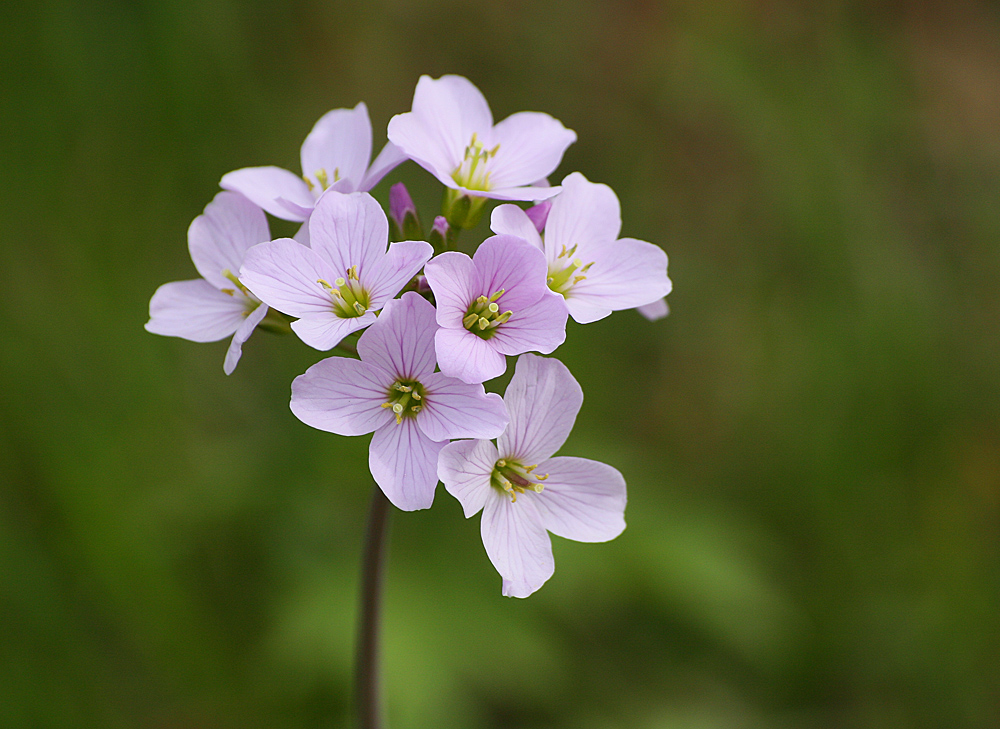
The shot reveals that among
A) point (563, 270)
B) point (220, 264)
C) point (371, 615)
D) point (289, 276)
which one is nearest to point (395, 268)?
point (289, 276)

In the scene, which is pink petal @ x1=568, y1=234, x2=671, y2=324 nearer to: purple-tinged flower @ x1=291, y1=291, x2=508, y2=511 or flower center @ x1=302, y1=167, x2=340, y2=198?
purple-tinged flower @ x1=291, y1=291, x2=508, y2=511

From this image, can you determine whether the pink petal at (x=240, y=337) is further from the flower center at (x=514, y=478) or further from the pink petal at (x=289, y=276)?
the flower center at (x=514, y=478)

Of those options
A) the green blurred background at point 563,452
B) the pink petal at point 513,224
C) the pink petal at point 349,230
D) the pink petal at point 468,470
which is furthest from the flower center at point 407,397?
the green blurred background at point 563,452

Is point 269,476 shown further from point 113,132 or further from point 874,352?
point 874,352

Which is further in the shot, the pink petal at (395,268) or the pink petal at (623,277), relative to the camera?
the pink petal at (623,277)

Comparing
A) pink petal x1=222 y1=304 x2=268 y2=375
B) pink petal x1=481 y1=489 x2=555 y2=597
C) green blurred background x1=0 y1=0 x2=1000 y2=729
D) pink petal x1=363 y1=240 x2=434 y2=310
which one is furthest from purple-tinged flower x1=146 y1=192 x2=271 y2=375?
green blurred background x1=0 y1=0 x2=1000 y2=729

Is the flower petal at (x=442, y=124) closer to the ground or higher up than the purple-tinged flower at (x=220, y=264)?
higher up

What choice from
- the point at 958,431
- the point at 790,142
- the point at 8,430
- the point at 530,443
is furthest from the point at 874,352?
the point at 8,430

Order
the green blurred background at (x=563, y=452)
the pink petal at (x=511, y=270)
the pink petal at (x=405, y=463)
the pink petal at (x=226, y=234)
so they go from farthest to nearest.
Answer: the green blurred background at (x=563, y=452), the pink petal at (x=226, y=234), the pink petal at (x=511, y=270), the pink petal at (x=405, y=463)
